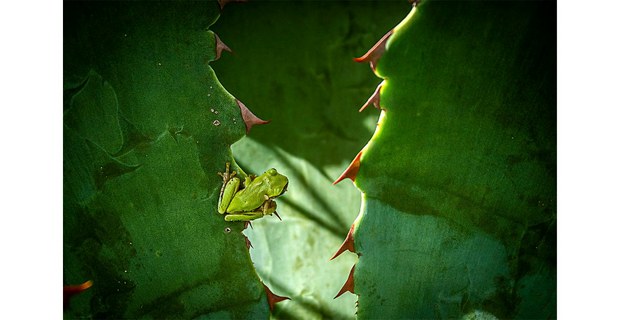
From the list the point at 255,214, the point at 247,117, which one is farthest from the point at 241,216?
the point at 247,117

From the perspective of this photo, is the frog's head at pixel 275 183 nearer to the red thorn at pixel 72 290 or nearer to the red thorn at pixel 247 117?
the red thorn at pixel 247 117

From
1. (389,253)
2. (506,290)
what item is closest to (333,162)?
(389,253)

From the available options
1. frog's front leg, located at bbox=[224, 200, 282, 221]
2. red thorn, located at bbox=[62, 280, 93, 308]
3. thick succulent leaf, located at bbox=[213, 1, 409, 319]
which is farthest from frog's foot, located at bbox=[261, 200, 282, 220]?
red thorn, located at bbox=[62, 280, 93, 308]

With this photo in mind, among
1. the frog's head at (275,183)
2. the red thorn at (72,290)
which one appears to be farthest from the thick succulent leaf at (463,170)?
the red thorn at (72,290)

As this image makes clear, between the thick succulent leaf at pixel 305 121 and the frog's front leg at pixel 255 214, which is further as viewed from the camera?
the thick succulent leaf at pixel 305 121

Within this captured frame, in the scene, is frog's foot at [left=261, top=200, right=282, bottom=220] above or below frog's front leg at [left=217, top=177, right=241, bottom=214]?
below

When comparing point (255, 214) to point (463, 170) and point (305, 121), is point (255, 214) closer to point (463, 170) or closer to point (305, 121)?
point (305, 121)

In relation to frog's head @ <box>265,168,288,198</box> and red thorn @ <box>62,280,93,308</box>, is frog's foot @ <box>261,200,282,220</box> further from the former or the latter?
red thorn @ <box>62,280,93,308</box>
